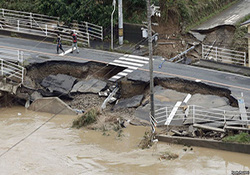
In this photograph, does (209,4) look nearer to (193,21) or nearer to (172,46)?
(193,21)

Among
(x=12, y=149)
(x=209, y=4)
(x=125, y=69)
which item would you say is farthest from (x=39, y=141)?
(x=209, y=4)

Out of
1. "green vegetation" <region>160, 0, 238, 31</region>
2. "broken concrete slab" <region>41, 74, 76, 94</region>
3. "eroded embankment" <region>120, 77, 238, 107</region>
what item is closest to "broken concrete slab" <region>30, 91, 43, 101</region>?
"broken concrete slab" <region>41, 74, 76, 94</region>

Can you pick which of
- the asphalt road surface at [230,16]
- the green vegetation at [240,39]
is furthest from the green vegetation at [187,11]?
the green vegetation at [240,39]

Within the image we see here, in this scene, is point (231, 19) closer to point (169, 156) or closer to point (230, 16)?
point (230, 16)

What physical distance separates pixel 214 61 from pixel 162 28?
19.4 ft

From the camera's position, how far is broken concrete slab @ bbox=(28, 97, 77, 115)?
87.5 ft

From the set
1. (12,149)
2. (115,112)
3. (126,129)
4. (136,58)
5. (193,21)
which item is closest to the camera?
(12,149)

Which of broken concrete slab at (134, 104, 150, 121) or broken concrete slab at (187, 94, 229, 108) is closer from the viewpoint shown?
broken concrete slab at (187, 94, 229, 108)

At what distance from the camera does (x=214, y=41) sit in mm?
33406

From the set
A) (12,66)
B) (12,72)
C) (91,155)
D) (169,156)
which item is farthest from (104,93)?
(169,156)

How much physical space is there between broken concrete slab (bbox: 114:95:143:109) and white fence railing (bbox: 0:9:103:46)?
813cm

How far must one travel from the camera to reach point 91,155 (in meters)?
21.1

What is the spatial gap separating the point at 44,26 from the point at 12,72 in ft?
25.6

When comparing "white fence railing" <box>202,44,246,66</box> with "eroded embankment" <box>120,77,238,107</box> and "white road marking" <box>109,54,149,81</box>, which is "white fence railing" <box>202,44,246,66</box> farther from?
"eroded embankment" <box>120,77,238,107</box>
